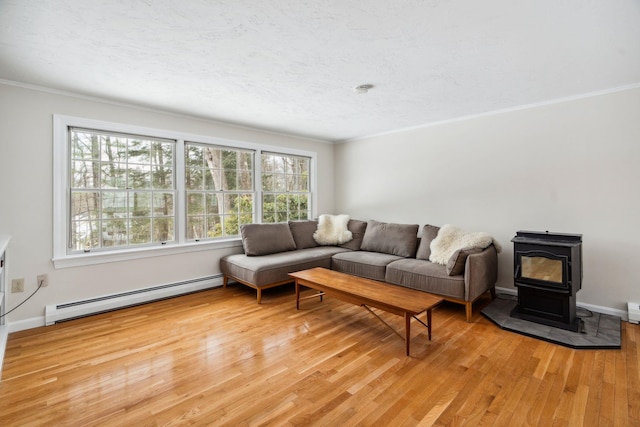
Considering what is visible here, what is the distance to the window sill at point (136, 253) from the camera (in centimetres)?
305

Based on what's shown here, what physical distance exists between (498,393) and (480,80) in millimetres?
2593

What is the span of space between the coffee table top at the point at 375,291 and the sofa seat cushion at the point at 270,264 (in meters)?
0.40

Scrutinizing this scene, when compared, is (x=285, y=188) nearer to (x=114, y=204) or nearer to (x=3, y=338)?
(x=114, y=204)

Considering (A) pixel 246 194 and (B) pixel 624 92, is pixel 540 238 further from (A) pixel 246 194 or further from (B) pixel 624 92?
(A) pixel 246 194

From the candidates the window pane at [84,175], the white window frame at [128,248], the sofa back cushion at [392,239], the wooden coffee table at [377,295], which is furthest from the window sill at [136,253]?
the sofa back cushion at [392,239]

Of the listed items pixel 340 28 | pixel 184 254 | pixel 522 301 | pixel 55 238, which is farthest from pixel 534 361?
pixel 55 238

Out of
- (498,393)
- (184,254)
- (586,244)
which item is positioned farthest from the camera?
(184,254)

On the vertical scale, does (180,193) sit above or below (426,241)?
above

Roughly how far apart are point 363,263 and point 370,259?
11cm

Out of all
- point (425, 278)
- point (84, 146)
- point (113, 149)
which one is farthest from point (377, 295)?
point (84, 146)

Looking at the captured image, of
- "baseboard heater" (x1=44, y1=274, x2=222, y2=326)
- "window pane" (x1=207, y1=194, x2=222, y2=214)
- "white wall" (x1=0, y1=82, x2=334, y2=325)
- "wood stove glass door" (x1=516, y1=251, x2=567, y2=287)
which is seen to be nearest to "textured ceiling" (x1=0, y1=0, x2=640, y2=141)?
"white wall" (x1=0, y1=82, x2=334, y2=325)

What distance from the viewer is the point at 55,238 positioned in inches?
117

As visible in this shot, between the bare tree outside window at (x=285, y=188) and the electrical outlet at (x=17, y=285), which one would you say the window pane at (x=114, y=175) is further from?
the bare tree outside window at (x=285, y=188)

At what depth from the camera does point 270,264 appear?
3656 millimetres
